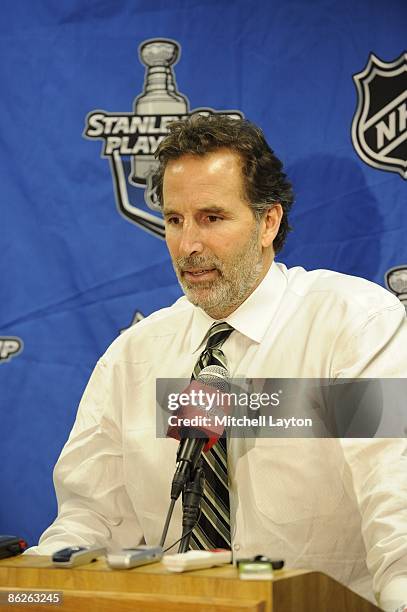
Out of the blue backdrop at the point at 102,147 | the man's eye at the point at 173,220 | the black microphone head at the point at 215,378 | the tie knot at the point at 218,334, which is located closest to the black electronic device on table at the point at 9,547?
the black microphone head at the point at 215,378

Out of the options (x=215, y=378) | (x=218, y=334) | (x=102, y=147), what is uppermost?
(x=102, y=147)

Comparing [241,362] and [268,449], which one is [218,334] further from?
[268,449]

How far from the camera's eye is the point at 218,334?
7.70 feet

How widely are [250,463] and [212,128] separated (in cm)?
81

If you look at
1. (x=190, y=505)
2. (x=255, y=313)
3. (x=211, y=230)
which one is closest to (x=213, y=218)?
(x=211, y=230)

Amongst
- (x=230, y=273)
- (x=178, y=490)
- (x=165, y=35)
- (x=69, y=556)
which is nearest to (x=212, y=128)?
(x=230, y=273)

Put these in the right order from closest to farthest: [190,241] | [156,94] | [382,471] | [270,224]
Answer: [382,471] < [190,241] < [270,224] < [156,94]

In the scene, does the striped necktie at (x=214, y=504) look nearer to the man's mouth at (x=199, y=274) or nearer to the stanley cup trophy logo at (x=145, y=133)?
the man's mouth at (x=199, y=274)

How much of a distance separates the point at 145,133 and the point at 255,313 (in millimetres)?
785

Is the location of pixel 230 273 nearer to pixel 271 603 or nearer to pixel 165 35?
pixel 165 35

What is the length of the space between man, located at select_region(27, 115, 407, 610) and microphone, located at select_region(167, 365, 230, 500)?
334mm

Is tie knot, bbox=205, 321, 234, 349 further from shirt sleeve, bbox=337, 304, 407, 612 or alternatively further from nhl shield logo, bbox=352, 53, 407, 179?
nhl shield logo, bbox=352, 53, 407, 179

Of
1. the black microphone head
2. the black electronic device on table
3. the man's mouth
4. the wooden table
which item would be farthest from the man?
the wooden table

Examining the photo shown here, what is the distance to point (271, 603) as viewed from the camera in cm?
119
